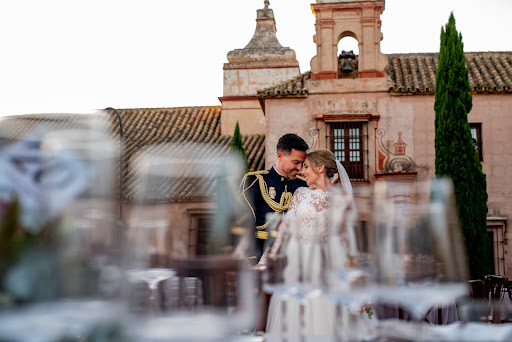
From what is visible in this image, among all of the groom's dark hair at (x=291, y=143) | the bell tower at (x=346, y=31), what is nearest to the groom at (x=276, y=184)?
the groom's dark hair at (x=291, y=143)

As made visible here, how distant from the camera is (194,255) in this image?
1.62 metres

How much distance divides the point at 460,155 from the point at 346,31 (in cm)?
535

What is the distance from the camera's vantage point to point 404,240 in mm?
1646

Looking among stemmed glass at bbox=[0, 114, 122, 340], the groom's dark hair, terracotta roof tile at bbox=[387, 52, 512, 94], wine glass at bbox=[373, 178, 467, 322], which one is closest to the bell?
terracotta roof tile at bbox=[387, 52, 512, 94]

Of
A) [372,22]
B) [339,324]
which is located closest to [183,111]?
[372,22]

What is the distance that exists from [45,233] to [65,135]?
0.26 meters

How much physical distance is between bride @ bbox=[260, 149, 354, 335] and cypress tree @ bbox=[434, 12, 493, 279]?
9.24m

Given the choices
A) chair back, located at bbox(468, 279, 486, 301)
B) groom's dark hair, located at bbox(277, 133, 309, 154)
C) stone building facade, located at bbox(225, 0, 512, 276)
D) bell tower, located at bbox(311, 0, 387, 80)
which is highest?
bell tower, located at bbox(311, 0, 387, 80)

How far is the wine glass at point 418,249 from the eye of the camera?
162cm

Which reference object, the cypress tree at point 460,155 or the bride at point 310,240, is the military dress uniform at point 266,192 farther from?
Answer: the cypress tree at point 460,155

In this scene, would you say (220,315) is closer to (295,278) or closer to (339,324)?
(295,278)

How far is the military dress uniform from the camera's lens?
4988mm

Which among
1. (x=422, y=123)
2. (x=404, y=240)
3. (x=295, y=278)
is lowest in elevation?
(x=295, y=278)

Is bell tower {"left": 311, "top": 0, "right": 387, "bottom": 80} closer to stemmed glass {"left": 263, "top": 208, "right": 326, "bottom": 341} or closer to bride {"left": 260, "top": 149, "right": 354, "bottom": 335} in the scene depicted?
bride {"left": 260, "top": 149, "right": 354, "bottom": 335}
